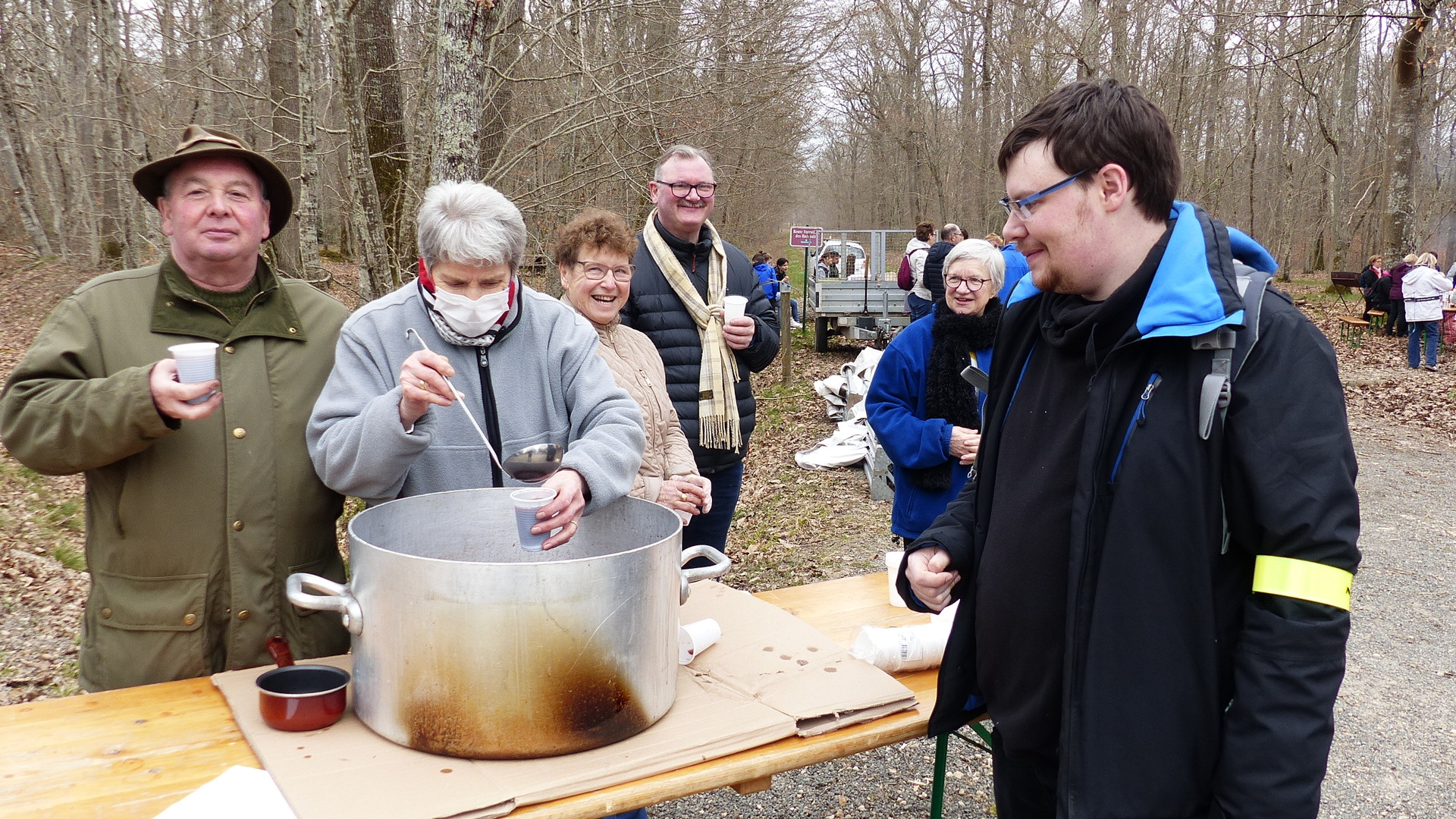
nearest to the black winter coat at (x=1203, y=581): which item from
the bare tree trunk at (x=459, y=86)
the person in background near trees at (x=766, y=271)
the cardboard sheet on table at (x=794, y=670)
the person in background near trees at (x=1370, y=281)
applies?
the cardboard sheet on table at (x=794, y=670)

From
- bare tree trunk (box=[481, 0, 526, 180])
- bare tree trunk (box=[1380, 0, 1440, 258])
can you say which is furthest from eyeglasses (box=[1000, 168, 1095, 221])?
bare tree trunk (box=[1380, 0, 1440, 258])

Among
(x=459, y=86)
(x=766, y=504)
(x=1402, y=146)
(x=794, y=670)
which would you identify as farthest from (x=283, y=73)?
(x=1402, y=146)

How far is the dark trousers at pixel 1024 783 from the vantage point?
5.94 ft

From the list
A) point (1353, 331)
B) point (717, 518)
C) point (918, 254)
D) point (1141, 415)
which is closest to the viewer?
point (1141, 415)

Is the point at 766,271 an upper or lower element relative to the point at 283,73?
lower

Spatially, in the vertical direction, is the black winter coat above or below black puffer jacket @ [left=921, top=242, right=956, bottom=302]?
below

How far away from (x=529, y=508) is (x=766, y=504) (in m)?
5.97

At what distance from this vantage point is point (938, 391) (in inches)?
147

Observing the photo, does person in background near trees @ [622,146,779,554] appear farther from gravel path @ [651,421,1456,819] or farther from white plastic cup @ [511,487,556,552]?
white plastic cup @ [511,487,556,552]

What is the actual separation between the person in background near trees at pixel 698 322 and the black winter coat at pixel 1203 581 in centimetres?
207

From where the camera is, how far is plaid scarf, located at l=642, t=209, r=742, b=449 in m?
3.55

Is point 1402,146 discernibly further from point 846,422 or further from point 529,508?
point 529,508

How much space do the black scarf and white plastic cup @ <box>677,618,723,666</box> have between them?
1651 millimetres

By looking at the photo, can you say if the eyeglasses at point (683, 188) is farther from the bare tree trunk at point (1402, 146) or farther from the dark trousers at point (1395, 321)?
the dark trousers at point (1395, 321)
